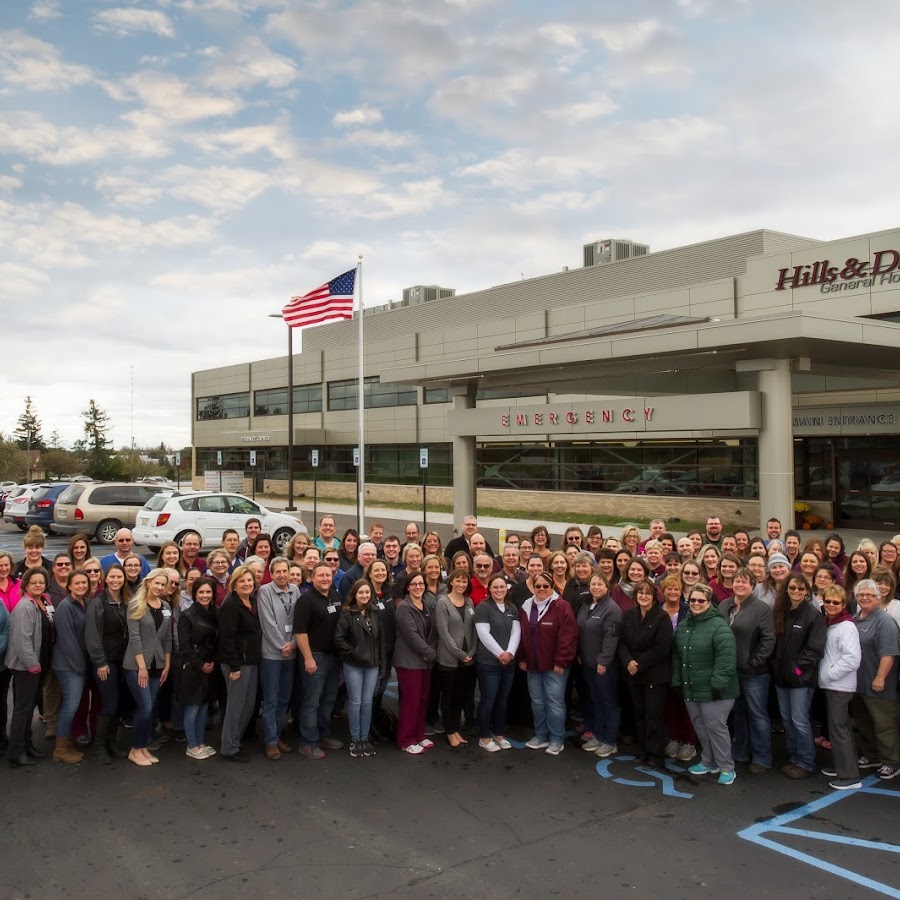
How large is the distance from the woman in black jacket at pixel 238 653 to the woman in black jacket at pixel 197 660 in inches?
5.5

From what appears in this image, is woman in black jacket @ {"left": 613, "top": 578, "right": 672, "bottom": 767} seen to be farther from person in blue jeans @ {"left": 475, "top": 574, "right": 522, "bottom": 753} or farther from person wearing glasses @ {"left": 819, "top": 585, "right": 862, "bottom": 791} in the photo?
person wearing glasses @ {"left": 819, "top": 585, "right": 862, "bottom": 791}

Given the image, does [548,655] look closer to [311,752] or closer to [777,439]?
[311,752]

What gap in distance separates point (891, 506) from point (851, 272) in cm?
654

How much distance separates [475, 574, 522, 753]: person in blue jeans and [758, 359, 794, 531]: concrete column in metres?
10.5

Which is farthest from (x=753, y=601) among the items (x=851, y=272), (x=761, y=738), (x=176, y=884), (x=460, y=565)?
(x=851, y=272)

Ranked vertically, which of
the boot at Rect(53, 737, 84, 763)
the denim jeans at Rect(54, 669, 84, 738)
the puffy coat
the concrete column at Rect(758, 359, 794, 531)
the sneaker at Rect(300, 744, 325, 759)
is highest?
the concrete column at Rect(758, 359, 794, 531)

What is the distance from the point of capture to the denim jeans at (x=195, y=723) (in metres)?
7.15

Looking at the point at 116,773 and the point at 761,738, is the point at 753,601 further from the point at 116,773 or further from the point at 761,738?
the point at 116,773

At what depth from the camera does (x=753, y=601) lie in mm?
6973

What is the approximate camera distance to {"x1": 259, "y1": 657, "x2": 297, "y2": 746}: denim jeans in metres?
7.28

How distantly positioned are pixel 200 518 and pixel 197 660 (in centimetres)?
1455

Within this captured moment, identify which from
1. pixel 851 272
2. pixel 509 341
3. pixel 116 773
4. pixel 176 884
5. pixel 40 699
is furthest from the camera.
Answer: pixel 509 341

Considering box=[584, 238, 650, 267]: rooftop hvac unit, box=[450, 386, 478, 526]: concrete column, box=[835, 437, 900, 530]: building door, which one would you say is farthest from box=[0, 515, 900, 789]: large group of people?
box=[584, 238, 650, 267]: rooftop hvac unit

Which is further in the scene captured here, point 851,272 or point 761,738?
point 851,272
